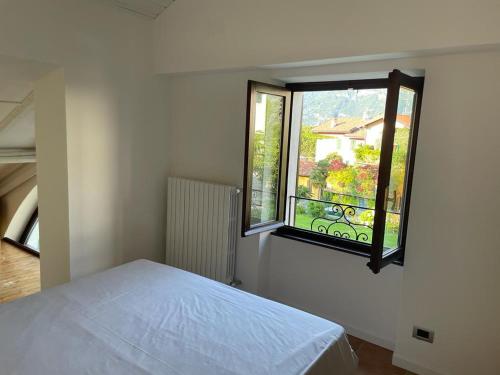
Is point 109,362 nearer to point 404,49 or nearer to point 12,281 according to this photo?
point 404,49

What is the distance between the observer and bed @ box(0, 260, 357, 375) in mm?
1521

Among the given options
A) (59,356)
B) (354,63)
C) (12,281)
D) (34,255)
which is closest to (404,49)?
(354,63)

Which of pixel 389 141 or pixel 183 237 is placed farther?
pixel 183 237

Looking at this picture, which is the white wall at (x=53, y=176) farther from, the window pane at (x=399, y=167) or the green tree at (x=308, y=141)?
the window pane at (x=399, y=167)

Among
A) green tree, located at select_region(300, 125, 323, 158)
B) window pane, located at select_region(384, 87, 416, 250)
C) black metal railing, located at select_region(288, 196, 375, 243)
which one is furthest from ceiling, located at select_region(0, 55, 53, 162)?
window pane, located at select_region(384, 87, 416, 250)

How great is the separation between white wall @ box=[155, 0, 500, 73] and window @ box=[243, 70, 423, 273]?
384mm

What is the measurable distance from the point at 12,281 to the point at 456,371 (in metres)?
3.91

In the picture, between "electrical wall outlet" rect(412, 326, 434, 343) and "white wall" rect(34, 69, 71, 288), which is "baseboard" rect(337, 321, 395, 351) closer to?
"electrical wall outlet" rect(412, 326, 434, 343)

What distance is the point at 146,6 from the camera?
303cm

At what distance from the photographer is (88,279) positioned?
2307mm

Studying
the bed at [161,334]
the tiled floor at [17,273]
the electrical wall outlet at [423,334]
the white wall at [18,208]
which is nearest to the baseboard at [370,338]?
the electrical wall outlet at [423,334]

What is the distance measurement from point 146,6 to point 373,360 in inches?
130

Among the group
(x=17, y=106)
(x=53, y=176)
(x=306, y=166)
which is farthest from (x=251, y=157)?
(x=17, y=106)

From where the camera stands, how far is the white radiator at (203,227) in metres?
3.07
